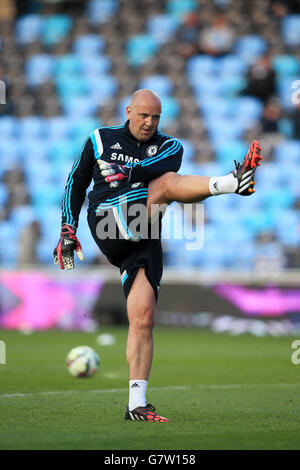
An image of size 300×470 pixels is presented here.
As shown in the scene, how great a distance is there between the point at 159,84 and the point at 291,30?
3075 mm

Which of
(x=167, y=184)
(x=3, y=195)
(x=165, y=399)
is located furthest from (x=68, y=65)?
(x=167, y=184)

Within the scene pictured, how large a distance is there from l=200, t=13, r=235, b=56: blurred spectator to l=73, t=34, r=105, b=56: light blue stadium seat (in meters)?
2.66

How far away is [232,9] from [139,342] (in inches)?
575

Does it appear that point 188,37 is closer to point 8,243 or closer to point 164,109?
point 164,109

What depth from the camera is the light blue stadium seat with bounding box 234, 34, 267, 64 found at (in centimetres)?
1786

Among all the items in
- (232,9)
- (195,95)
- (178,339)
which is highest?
(232,9)

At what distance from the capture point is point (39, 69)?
19828 mm

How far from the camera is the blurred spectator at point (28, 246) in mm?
14953

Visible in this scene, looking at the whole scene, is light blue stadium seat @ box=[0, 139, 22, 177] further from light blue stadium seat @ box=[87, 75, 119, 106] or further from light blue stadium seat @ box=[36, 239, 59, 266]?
light blue stadium seat @ box=[36, 239, 59, 266]

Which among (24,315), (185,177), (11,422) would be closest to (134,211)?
(185,177)

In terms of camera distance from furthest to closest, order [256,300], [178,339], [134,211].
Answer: [256,300] → [178,339] → [134,211]

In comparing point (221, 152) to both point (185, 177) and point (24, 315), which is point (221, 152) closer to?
point (24, 315)

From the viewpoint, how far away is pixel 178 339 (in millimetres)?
12328

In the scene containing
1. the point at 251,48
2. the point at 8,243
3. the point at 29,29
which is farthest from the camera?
the point at 29,29
